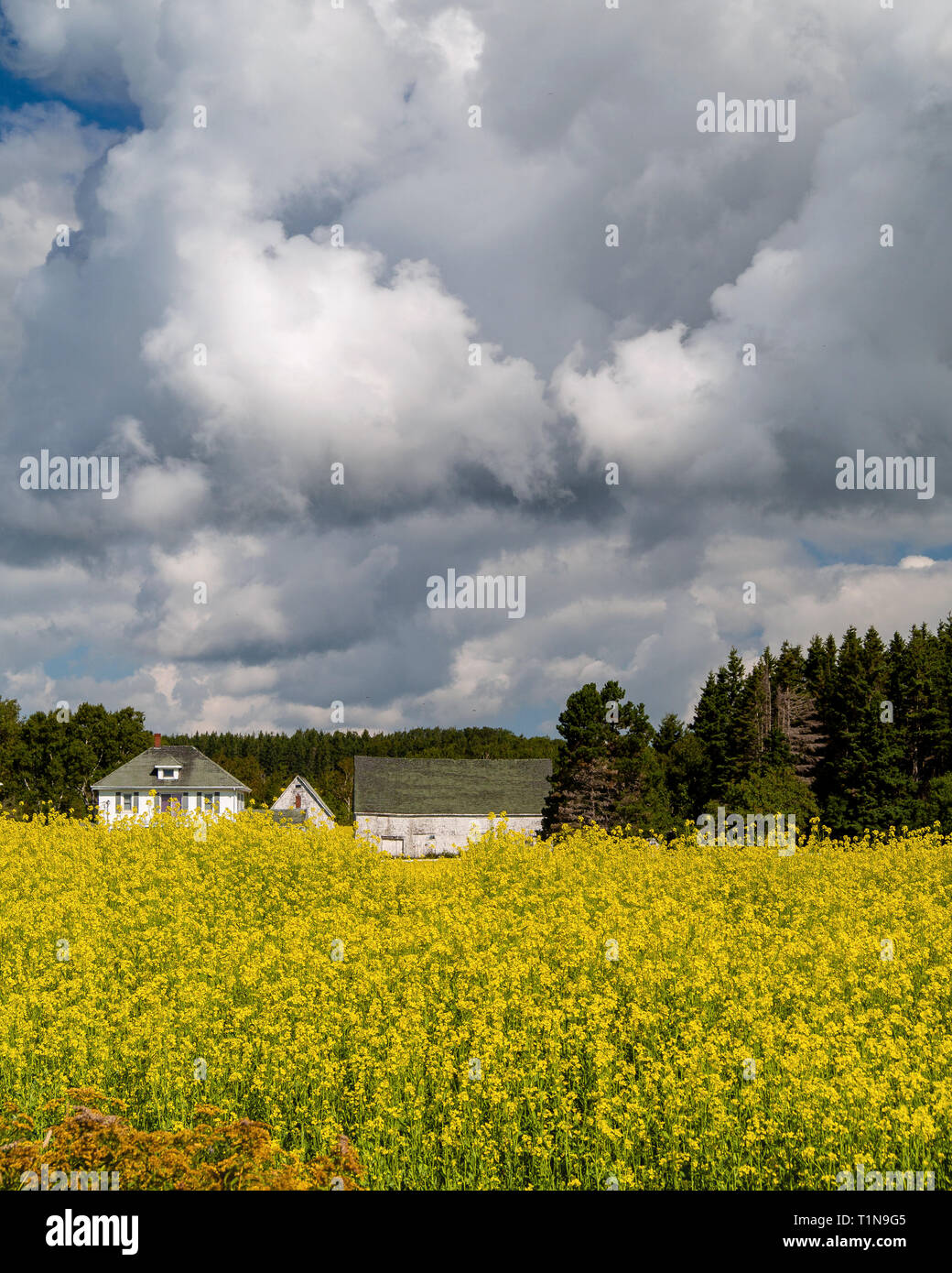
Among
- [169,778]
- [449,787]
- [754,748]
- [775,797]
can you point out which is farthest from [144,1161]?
[449,787]

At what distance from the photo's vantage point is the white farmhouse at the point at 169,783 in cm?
6538

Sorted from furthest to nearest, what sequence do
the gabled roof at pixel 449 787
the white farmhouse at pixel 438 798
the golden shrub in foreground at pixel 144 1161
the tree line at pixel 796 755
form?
the gabled roof at pixel 449 787
the white farmhouse at pixel 438 798
the tree line at pixel 796 755
the golden shrub in foreground at pixel 144 1161

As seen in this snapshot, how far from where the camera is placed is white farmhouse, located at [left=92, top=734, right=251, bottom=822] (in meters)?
65.4

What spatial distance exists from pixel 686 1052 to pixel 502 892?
694 centimetres

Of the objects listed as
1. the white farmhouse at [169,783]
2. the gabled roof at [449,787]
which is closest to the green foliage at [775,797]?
the gabled roof at [449,787]

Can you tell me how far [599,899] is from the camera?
15.0m

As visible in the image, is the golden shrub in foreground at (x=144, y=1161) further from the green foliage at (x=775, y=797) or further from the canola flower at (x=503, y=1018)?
the green foliage at (x=775, y=797)

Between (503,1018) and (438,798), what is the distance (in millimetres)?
65471

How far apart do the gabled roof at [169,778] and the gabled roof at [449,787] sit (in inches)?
438

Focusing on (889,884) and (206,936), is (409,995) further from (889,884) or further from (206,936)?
(889,884)

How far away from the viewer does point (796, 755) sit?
56.6 meters

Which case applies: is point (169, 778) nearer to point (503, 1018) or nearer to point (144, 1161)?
point (503, 1018)
